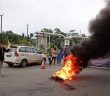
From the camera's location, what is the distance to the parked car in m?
19.6

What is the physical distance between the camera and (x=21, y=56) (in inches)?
786

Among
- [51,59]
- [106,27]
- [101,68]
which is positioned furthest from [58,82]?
[51,59]

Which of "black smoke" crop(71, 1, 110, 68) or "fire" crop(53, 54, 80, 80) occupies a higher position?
"black smoke" crop(71, 1, 110, 68)

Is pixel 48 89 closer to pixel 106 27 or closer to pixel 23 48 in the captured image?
pixel 106 27

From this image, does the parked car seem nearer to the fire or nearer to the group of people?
the group of people

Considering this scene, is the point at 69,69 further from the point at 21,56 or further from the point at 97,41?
the point at 21,56

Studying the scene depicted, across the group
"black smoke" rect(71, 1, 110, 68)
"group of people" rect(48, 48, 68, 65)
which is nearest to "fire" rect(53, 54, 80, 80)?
"black smoke" rect(71, 1, 110, 68)

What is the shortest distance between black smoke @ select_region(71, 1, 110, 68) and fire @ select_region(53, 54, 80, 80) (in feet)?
1.02

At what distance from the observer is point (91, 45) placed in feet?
43.1

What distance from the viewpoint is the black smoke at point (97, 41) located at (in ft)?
40.8

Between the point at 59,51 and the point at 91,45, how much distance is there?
11515mm

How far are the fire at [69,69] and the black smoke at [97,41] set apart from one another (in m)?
0.31

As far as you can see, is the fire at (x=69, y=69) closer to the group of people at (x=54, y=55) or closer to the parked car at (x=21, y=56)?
the parked car at (x=21, y=56)

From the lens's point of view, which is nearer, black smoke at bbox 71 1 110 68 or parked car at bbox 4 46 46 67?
black smoke at bbox 71 1 110 68
